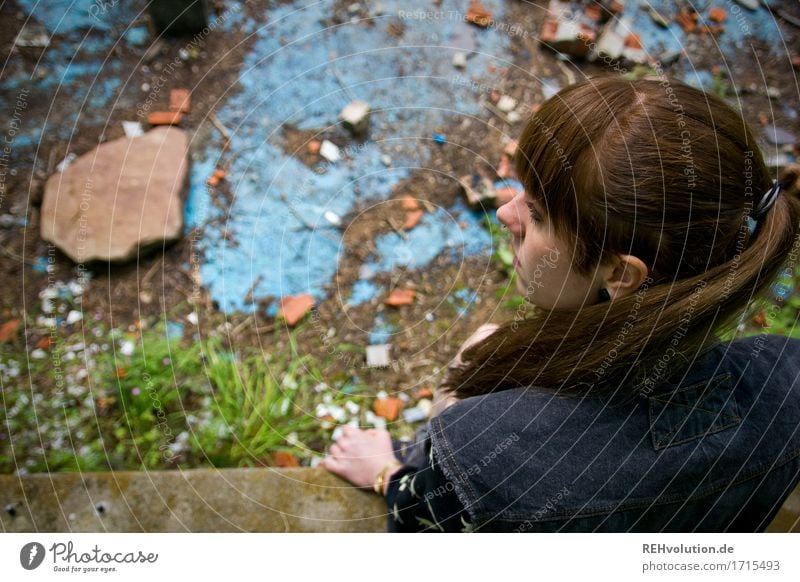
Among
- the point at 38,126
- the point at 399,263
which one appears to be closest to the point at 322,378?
the point at 399,263

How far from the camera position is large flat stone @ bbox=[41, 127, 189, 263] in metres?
1.11

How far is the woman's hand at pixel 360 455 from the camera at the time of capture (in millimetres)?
910

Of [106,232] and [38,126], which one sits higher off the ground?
[38,126]

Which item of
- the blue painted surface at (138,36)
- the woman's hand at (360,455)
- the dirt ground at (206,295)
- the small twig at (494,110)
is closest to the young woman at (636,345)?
the woman's hand at (360,455)

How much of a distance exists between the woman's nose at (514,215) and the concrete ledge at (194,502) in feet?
1.51

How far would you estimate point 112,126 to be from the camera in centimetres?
122

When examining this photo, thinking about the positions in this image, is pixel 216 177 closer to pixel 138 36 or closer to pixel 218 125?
pixel 218 125

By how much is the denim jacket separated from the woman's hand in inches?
11.3

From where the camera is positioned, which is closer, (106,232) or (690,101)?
(690,101)

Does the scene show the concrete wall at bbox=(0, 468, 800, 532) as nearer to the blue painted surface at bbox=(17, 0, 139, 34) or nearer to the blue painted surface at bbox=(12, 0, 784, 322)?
the blue painted surface at bbox=(12, 0, 784, 322)

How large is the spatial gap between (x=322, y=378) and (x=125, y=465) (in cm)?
35

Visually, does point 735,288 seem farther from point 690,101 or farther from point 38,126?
point 38,126

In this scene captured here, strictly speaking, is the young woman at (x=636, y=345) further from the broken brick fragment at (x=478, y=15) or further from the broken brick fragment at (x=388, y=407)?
the broken brick fragment at (x=478, y=15)

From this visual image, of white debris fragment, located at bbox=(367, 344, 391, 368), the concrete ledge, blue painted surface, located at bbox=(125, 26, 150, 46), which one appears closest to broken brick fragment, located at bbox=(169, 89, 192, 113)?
blue painted surface, located at bbox=(125, 26, 150, 46)
